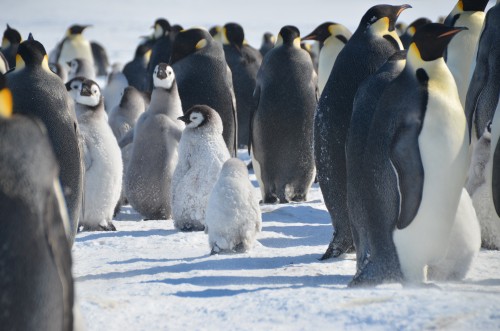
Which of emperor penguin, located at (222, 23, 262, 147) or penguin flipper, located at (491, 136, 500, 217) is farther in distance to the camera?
emperor penguin, located at (222, 23, 262, 147)

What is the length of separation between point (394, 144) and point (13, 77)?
219cm

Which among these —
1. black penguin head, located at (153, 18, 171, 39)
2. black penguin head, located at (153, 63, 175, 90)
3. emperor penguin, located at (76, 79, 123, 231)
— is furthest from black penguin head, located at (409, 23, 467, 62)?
black penguin head, located at (153, 18, 171, 39)

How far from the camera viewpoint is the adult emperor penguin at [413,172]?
166 inches

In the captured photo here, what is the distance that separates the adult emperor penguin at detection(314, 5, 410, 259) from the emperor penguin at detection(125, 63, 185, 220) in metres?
2.01

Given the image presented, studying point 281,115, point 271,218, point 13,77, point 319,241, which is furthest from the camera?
point 281,115

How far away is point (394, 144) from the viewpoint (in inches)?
167

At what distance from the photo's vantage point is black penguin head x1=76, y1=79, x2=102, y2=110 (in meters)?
6.76

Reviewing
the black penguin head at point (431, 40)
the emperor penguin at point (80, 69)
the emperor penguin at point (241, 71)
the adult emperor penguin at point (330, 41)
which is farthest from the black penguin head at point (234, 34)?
the black penguin head at point (431, 40)

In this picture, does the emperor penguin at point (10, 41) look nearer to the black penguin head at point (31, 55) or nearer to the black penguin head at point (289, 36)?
the black penguin head at point (289, 36)

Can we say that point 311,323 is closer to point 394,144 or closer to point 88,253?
point 394,144

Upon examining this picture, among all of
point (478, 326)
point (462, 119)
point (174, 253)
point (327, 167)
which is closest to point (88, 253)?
point (174, 253)

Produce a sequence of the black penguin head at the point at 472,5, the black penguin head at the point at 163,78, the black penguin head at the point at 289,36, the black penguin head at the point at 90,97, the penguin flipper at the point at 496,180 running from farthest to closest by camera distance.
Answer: the black penguin head at the point at 289,36 < the black penguin head at the point at 472,5 < the black penguin head at the point at 163,78 < the black penguin head at the point at 90,97 < the penguin flipper at the point at 496,180

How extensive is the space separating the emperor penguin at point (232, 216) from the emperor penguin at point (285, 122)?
2713mm

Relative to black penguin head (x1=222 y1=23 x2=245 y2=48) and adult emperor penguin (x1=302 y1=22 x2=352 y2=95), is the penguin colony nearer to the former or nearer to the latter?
adult emperor penguin (x1=302 y1=22 x2=352 y2=95)
